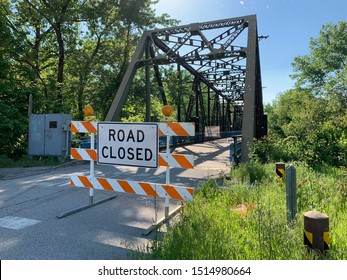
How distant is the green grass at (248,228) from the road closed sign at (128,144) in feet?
3.31

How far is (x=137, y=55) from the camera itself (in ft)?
53.0

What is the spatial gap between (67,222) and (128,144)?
1.57 meters

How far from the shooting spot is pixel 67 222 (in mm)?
4500

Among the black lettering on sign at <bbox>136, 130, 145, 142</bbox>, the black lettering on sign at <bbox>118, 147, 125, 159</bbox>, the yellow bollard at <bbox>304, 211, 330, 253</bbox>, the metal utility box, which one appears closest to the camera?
the yellow bollard at <bbox>304, 211, 330, 253</bbox>

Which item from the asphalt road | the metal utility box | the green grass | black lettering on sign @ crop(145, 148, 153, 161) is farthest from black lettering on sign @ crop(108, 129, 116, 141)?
the metal utility box

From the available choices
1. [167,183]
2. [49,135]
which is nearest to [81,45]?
[49,135]

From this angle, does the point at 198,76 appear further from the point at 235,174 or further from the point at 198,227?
the point at 198,227

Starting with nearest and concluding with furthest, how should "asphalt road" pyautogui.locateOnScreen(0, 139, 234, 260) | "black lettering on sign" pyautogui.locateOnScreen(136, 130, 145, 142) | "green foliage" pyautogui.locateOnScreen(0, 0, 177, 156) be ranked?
"asphalt road" pyautogui.locateOnScreen(0, 139, 234, 260)
"black lettering on sign" pyautogui.locateOnScreen(136, 130, 145, 142)
"green foliage" pyautogui.locateOnScreen(0, 0, 177, 156)

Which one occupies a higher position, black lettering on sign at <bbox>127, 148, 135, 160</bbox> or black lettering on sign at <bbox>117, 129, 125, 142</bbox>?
black lettering on sign at <bbox>117, 129, 125, 142</bbox>

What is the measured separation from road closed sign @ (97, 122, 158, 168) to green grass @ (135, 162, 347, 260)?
1010 millimetres

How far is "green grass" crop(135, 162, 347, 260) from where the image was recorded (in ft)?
8.77

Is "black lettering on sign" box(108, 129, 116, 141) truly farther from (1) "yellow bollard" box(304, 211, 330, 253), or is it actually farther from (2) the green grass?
(1) "yellow bollard" box(304, 211, 330, 253)

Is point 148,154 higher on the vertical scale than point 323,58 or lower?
lower

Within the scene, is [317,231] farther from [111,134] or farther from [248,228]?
[111,134]
